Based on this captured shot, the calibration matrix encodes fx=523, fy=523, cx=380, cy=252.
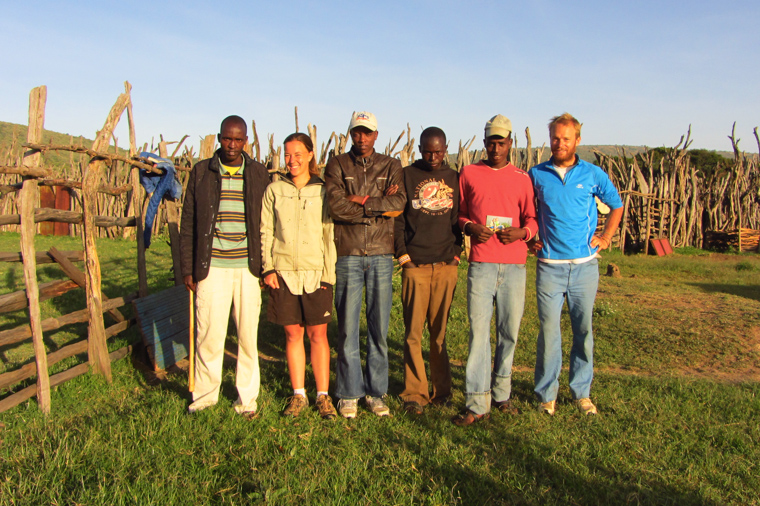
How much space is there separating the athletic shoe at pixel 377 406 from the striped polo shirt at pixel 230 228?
1.38 metres

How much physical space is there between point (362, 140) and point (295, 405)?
6.55 feet

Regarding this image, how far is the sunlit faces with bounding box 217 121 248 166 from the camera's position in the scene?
3.79 meters

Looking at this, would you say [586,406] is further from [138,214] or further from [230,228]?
[138,214]

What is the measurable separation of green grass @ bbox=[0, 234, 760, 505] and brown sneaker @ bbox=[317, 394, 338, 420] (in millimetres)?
86

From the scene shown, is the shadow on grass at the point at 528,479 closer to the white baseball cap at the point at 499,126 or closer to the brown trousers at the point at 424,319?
the brown trousers at the point at 424,319

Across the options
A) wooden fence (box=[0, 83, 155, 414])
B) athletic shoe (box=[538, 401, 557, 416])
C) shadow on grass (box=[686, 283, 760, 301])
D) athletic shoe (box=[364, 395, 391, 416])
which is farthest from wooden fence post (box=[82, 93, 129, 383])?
shadow on grass (box=[686, 283, 760, 301])

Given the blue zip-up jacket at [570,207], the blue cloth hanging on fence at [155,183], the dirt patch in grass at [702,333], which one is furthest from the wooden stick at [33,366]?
the dirt patch in grass at [702,333]

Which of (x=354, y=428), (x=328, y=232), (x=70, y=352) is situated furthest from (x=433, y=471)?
(x=70, y=352)

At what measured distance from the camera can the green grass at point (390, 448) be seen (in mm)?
2781

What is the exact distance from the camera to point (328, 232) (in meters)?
3.83

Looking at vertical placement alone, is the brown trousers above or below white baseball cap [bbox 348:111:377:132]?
below

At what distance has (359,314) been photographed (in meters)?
3.90

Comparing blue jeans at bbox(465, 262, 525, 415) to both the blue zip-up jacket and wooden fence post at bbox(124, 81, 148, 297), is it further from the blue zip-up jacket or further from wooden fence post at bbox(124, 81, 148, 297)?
wooden fence post at bbox(124, 81, 148, 297)

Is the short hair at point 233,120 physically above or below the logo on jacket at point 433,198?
above
